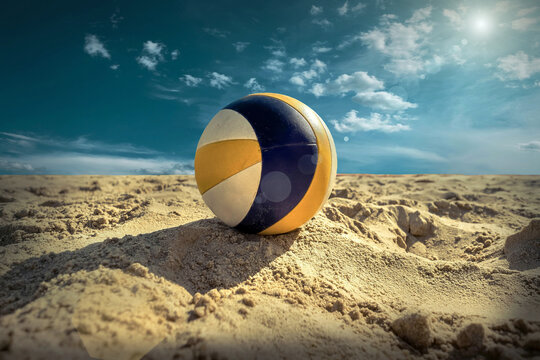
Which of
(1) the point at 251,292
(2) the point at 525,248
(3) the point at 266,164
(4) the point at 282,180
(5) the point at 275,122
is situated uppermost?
(5) the point at 275,122

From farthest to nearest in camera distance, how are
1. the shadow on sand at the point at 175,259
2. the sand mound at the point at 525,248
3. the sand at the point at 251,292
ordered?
the sand mound at the point at 525,248 < the shadow on sand at the point at 175,259 < the sand at the point at 251,292

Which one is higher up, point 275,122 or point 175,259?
point 275,122

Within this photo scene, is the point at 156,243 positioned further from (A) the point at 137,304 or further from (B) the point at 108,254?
(A) the point at 137,304

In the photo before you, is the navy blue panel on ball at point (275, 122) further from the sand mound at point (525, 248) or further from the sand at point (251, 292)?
the sand mound at point (525, 248)

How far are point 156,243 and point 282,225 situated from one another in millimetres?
1409

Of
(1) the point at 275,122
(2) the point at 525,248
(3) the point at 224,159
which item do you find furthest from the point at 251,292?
(2) the point at 525,248

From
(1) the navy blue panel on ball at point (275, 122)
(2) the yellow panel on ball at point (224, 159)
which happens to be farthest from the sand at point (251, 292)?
(1) the navy blue panel on ball at point (275, 122)

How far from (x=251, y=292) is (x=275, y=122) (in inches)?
68.2

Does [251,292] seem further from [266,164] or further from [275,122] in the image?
[275,122]

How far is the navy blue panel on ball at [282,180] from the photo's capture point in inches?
115

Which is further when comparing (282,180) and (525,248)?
(525,248)

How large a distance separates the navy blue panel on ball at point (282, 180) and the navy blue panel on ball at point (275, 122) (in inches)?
3.4

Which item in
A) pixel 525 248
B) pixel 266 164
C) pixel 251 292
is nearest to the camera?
pixel 251 292

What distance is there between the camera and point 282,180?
295 centimetres
